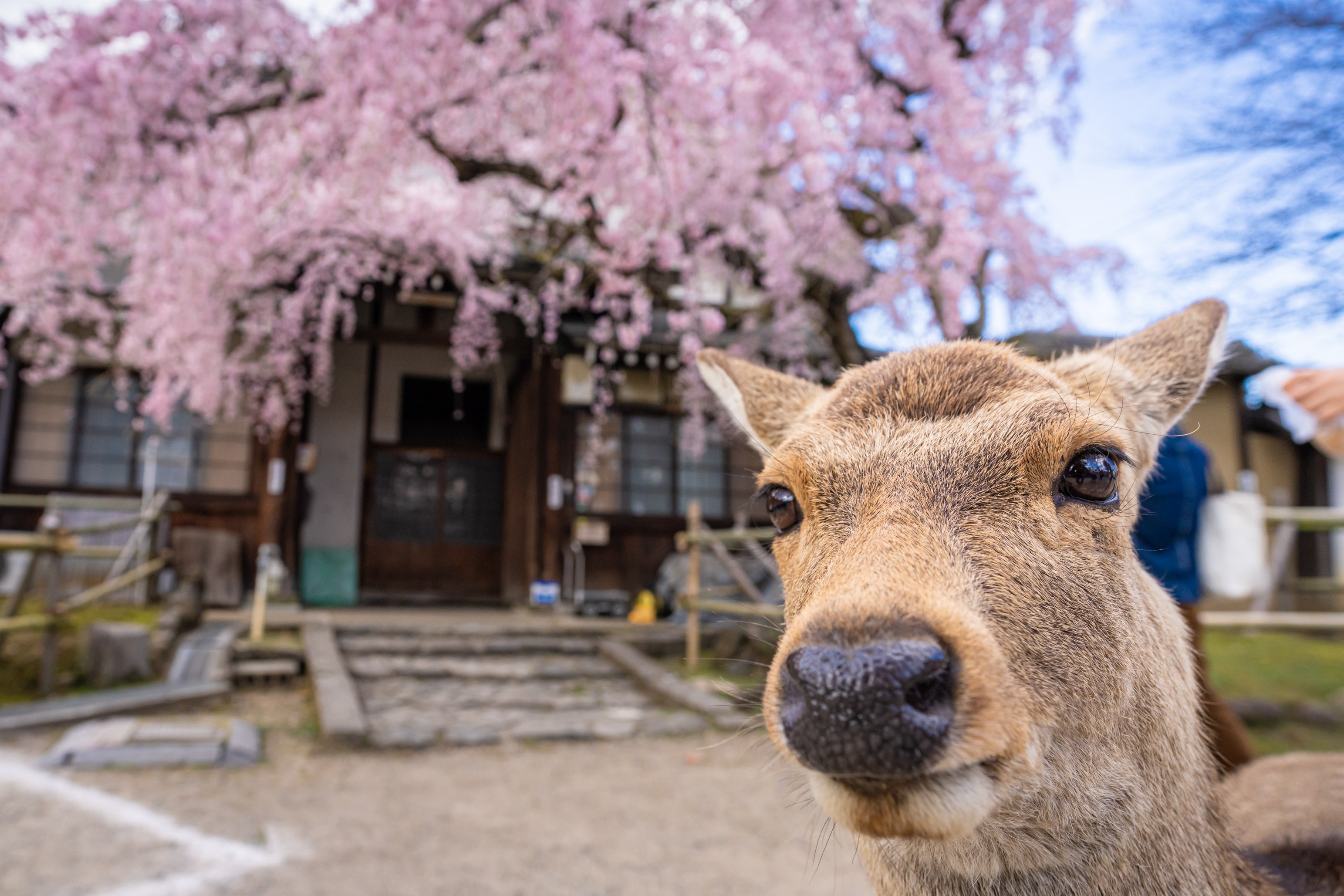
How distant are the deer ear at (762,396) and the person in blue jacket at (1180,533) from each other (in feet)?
7.13

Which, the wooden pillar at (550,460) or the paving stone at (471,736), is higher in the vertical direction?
the wooden pillar at (550,460)

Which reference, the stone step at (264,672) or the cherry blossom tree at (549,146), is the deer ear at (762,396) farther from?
the stone step at (264,672)

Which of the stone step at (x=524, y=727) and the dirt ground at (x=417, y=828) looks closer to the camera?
the dirt ground at (x=417, y=828)

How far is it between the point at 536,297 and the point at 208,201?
14.0 feet

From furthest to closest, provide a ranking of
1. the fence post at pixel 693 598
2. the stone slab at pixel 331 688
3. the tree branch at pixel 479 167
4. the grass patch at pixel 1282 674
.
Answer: the fence post at pixel 693 598 → the tree branch at pixel 479 167 → the stone slab at pixel 331 688 → the grass patch at pixel 1282 674

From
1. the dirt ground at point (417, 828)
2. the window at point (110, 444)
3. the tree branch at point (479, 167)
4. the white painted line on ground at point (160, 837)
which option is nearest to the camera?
the white painted line on ground at point (160, 837)

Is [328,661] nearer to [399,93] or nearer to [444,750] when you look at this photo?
[444,750]

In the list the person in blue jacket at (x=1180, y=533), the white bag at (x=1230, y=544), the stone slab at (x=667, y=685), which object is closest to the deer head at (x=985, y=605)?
the person in blue jacket at (x=1180, y=533)

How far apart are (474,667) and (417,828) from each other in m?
4.38

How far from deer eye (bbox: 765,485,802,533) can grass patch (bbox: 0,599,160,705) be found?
25.7 ft

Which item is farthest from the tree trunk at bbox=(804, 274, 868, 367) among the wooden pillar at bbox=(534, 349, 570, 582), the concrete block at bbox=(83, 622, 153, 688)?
the concrete block at bbox=(83, 622, 153, 688)

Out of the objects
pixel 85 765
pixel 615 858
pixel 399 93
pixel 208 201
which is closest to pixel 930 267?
pixel 399 93

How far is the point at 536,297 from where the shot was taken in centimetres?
1105

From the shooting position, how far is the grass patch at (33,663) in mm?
7016
